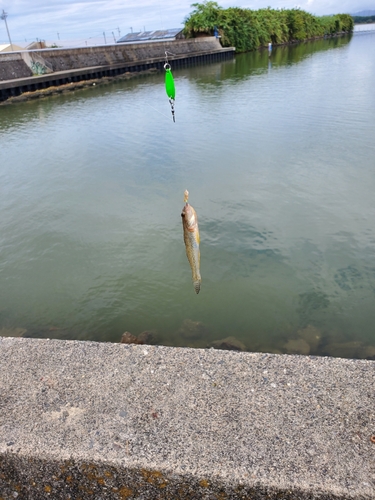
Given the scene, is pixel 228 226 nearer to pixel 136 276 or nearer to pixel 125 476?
pixel 136 276

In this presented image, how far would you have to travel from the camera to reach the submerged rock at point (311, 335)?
4.74 meters

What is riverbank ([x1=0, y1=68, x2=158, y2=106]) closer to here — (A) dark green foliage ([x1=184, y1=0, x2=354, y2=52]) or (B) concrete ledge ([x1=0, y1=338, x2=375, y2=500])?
(A) dark green foliage ([x1=184, y1=0, x2=354, y2=52])

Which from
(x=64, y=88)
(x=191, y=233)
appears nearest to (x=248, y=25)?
(x=64, y=88)

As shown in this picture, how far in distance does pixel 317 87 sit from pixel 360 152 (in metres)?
11.4

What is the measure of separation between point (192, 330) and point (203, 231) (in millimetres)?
2634

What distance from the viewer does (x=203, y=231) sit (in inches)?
288

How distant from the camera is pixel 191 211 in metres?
2.37

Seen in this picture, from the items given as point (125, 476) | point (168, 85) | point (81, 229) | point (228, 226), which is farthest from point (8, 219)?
point (125, 476)

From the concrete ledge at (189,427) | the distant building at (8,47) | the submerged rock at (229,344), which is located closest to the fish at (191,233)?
the concrete ledge at (189,427)

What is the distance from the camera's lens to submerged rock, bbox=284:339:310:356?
181 inches

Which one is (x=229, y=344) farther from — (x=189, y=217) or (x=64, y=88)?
(x=64, y=88)

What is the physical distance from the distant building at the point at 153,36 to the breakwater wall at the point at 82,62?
7789 mm

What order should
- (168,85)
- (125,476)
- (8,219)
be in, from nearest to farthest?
(125,476) < (168,85) < (8,219)

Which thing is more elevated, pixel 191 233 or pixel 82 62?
pixel 82 62
